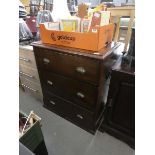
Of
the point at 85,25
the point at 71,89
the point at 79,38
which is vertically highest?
the point at 85,25

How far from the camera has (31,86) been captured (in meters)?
1.84

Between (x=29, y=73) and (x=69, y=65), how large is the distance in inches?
30.7

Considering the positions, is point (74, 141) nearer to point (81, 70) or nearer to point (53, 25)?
point (81, 70)

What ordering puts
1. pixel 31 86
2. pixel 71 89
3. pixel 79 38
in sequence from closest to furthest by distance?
pixel 79 38, pixel 71 89, pixel 31 86

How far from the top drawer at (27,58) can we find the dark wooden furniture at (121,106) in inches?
35.1

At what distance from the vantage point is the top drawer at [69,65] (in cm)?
104

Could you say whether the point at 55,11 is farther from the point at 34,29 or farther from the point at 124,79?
the point at 124,79

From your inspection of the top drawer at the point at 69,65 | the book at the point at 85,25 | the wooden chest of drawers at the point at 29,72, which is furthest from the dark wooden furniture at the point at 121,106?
the wooden chest of drawers at the point at 29,72

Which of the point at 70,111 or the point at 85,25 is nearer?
the point at 85,25

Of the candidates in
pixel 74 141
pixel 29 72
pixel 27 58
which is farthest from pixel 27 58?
pixel 74 141

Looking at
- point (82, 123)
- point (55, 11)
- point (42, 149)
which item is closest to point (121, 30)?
point (55, 11)

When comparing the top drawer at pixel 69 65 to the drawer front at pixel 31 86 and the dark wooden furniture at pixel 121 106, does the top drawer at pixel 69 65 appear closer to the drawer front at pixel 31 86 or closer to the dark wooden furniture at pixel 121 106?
the dark wooden furniture at pixel 121 106
